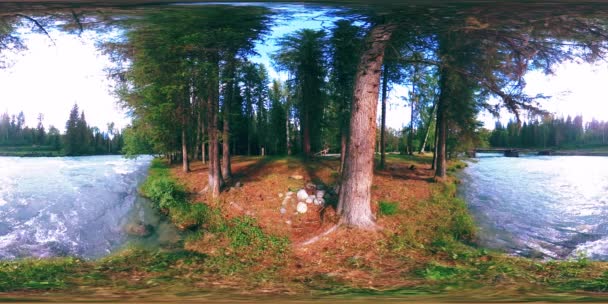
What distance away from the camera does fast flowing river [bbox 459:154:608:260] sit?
214 centimetres

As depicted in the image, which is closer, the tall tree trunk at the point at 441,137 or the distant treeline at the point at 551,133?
the tall tree trunk at the point at 441,137

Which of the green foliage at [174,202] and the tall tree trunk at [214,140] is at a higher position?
the tall tree trunk at [214,140]

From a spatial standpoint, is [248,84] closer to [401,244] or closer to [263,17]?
[263,17]

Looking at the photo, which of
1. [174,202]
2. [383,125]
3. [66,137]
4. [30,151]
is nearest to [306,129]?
[383,125]

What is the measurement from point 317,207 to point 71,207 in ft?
4.19

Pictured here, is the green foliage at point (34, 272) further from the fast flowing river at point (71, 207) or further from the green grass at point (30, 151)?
the green grass at point (30, 151)

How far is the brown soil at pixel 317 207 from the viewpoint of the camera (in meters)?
2.06

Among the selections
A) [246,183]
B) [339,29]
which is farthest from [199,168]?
[339,29]

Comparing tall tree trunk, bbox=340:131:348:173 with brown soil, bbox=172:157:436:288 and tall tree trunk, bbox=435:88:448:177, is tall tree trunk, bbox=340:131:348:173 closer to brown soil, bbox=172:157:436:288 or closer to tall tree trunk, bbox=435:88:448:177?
brown soil, bbox=172:157:436:288

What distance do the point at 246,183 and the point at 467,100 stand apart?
115 cm

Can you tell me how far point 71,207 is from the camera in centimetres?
220

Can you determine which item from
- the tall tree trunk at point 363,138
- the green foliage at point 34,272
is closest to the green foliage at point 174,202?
the green foliage at point 34,272

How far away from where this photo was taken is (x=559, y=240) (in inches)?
85.6

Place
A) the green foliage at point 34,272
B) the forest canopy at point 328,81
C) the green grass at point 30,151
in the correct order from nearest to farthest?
1. the forest canopy at point 328,81
2. the green foliage at point 34,272
3. the green grass at point 30,151
